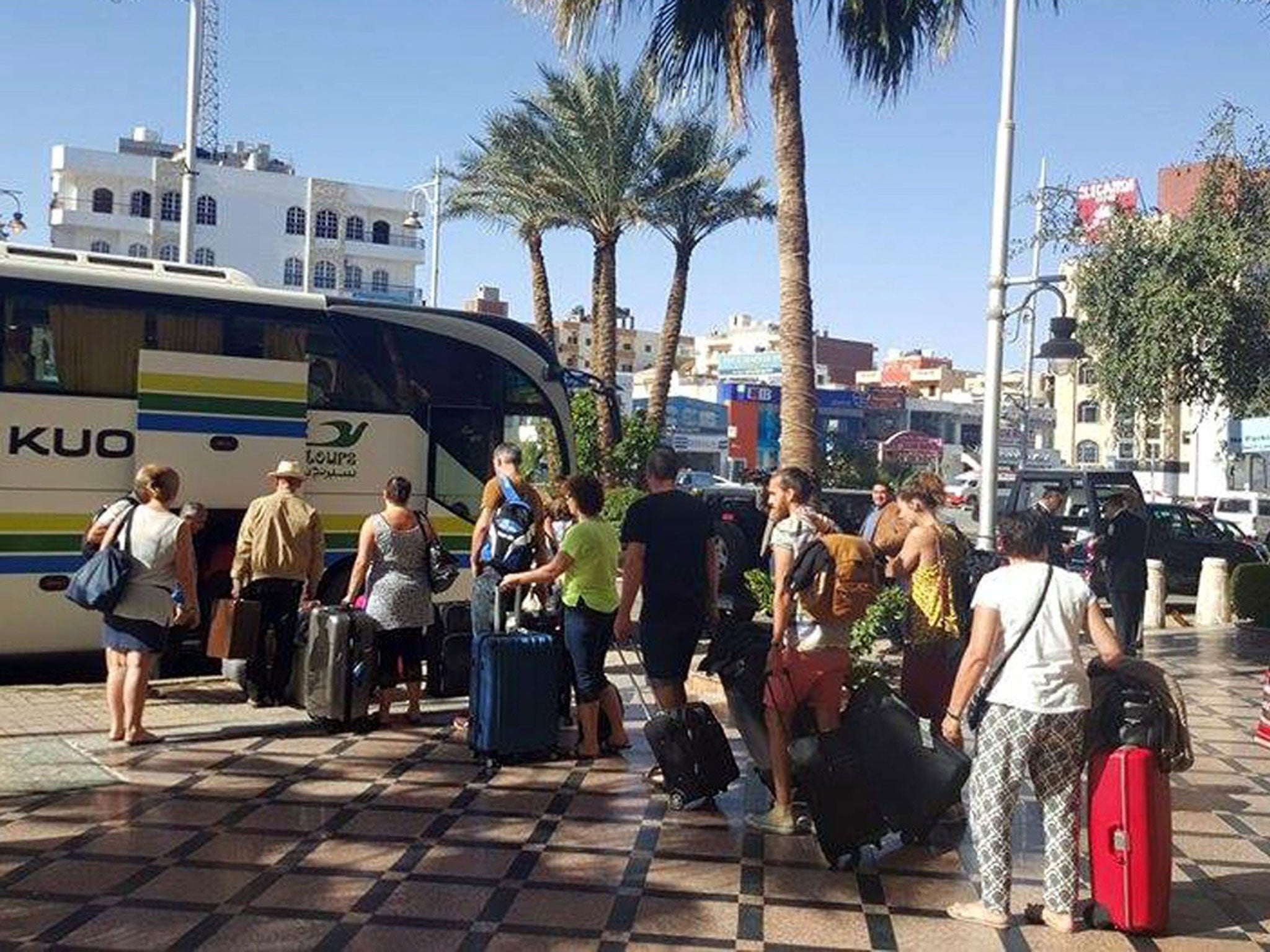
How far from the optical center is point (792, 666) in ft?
20.5

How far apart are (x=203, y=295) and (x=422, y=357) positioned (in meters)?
1.95

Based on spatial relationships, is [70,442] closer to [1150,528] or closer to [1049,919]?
[1049,919]

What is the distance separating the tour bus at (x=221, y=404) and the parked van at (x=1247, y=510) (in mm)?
23455

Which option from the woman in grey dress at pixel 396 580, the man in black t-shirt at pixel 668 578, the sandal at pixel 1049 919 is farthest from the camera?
the woman in grey dress at pixel 396 580

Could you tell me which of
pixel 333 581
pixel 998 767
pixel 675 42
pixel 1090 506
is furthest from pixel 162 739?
pixel 1090 506

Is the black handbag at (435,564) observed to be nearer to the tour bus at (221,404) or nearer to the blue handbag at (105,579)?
the blue handbag at (105,579)

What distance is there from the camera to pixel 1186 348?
837 inches

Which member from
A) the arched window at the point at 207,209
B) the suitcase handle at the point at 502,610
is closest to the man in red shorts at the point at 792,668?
the suitcase handle at the point at 502,610

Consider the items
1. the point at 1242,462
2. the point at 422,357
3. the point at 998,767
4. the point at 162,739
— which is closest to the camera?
the point at 998,767

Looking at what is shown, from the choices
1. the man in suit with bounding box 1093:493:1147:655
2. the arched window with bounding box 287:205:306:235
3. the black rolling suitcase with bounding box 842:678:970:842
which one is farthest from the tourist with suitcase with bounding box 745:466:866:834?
the arched window with bounding box 287:205:306:235

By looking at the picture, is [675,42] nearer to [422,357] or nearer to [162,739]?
[422,357]

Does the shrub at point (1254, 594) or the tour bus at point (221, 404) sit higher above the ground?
the tour bus at point (221, 404)

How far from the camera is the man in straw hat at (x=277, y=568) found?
352 inches

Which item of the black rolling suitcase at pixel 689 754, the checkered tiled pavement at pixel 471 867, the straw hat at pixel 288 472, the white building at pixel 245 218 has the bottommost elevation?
the checkered tiled pavement at pixel 471 867
